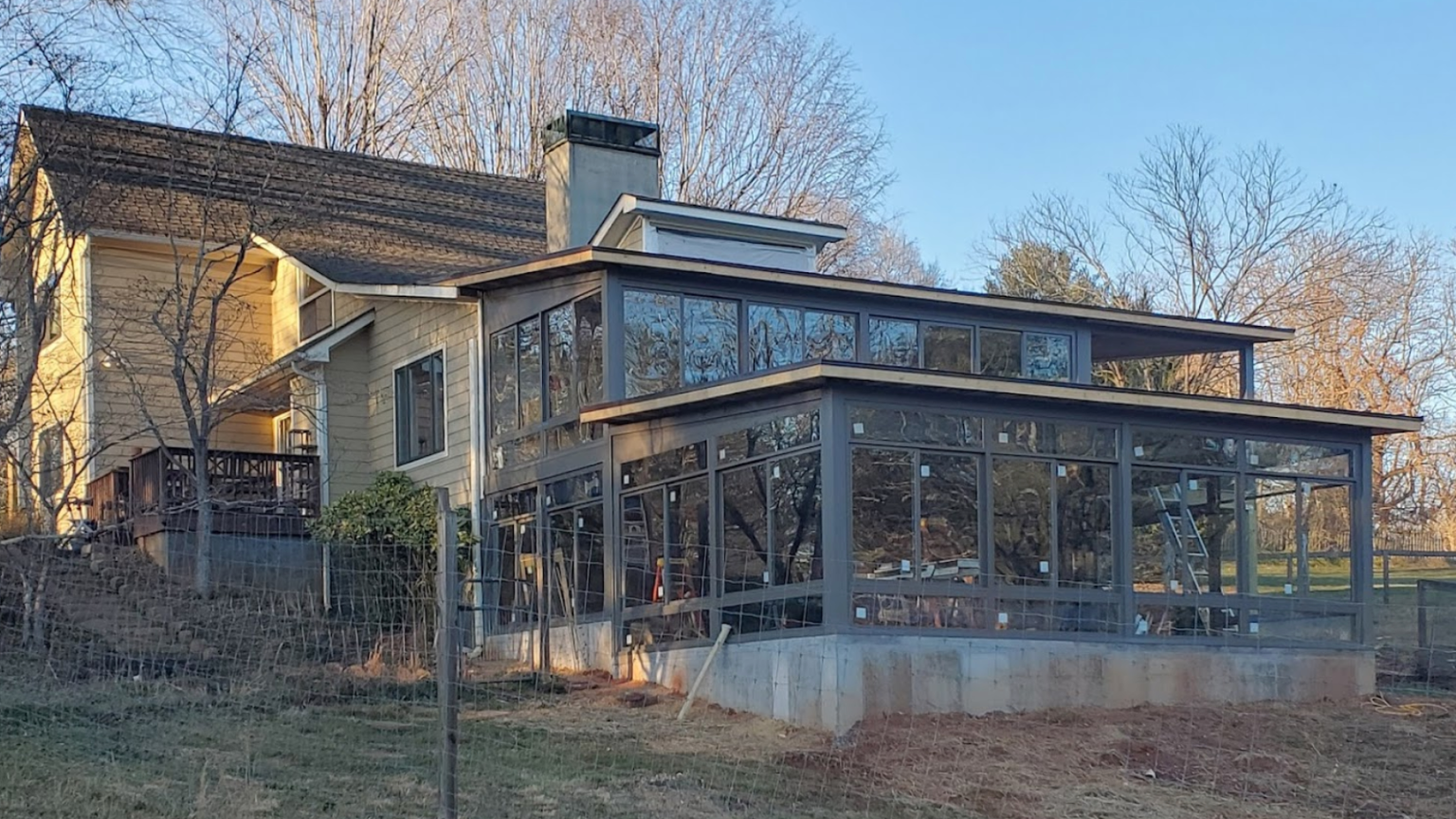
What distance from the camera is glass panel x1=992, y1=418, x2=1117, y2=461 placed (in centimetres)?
1530

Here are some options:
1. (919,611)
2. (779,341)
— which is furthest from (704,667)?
(779,341)

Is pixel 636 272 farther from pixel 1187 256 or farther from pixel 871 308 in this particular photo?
pixel 1187 256

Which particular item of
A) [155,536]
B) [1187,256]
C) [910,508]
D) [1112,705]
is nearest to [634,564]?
[910,508]

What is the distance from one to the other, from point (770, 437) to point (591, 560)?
11.9 ft

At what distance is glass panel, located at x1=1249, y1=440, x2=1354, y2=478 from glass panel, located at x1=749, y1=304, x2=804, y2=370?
17.1 feet

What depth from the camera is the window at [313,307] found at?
903 inches

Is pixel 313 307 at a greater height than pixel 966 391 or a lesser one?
greater

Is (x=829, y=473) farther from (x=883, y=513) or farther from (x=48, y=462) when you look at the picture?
(x=48, y=462)

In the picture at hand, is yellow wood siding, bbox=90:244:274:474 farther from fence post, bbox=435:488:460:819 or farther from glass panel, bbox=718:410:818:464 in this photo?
fence post, bbox=435:488:460:819

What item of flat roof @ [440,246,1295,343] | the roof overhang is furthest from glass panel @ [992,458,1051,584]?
the roof overhang

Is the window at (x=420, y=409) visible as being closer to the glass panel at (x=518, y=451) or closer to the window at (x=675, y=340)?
the glass panel at (x=518, y=451)

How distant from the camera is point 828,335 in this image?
18281 mm

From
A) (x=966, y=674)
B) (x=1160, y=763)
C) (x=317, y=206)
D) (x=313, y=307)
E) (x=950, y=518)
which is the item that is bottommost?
(x=1160, y=763)

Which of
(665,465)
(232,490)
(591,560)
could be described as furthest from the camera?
(232,490)
